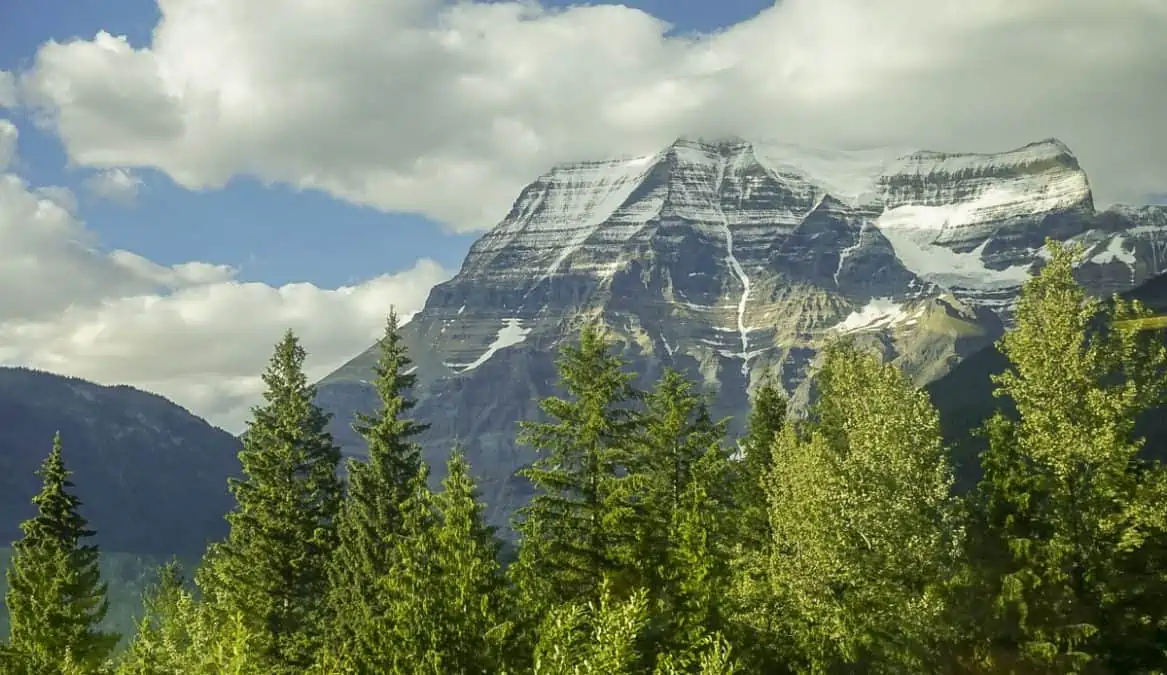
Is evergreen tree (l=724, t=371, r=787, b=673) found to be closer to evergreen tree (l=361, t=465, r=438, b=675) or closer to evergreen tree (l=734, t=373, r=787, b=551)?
evergreen tree (l=734, t=373, r=787, b=551)

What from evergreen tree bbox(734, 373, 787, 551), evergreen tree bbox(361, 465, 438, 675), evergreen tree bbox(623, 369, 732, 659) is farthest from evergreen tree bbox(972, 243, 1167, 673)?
evergreen tree bbox(361, 465, 438, 675)

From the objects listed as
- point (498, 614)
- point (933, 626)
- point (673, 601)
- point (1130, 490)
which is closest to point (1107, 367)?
point (1130, 490)

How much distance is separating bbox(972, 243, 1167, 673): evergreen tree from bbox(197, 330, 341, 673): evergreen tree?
91.0ft

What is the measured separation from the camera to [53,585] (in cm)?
5038

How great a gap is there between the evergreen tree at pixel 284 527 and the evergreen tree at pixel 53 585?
23.6ft

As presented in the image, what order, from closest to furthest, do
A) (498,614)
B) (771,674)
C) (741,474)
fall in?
1. (498,614)
2. (771,674)
3. (741,474)

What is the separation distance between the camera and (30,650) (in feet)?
166

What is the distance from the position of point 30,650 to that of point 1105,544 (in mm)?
47555

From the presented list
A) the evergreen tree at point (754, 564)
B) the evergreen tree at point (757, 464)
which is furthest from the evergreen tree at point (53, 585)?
the evergreen tree at point (757, 464)

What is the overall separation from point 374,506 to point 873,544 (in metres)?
20.6

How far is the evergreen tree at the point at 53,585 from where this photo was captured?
50844mm

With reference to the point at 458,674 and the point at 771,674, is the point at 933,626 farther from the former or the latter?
the point at 458,674

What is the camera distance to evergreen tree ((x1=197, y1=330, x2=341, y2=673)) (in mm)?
45656

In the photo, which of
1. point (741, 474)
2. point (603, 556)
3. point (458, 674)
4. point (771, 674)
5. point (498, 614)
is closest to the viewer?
point (458, 674)
